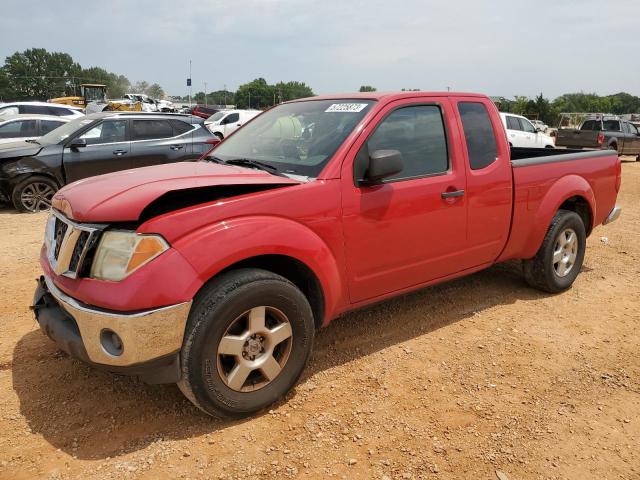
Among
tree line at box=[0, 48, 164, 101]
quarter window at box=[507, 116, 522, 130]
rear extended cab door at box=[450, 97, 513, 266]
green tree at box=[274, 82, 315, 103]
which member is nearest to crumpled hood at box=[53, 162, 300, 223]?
rear extended cab door at box=[450, 97, 513, 266]

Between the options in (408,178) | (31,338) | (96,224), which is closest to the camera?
(96,224)

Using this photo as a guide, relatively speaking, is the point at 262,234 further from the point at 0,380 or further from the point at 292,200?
the point at 0,380

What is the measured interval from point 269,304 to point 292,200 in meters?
0.61

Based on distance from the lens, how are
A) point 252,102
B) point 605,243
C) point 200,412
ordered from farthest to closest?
point 252,102 → point 605,243 → point 200,412

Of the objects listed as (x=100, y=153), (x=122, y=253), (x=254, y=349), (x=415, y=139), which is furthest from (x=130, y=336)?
(x=100, y=153)

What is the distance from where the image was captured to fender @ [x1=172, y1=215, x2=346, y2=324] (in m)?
2.46

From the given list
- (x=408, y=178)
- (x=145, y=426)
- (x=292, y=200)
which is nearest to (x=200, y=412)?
(x=145, y=426)

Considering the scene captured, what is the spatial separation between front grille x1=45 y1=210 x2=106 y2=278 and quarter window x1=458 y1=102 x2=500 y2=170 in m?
2.69

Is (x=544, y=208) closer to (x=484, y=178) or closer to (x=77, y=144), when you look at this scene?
(x=484, y=178)

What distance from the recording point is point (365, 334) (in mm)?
3826

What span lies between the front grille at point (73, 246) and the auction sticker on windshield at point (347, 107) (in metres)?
1.80

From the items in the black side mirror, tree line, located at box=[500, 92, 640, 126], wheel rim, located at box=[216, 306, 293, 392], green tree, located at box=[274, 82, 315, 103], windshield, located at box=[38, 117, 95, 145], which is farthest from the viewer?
green tree, located at box=[274, 82, 315, 103]

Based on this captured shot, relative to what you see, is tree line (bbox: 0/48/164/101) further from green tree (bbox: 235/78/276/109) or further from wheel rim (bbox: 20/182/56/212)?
wheel rim (bbox: 20/182/56/212)

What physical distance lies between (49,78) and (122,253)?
115550mm
